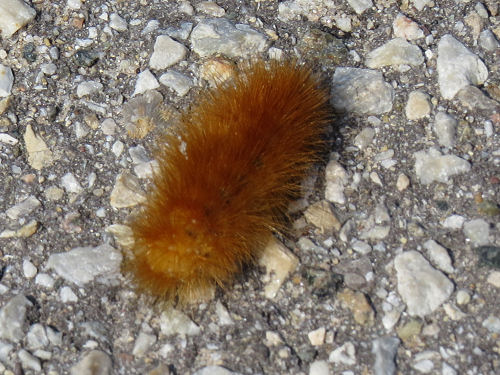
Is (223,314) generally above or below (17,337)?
above

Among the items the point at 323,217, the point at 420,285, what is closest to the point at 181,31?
the point at 323,217

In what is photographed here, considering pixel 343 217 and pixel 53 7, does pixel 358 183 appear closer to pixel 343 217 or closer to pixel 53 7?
pixel 343 217

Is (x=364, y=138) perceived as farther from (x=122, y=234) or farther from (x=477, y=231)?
(x=122, y=234)

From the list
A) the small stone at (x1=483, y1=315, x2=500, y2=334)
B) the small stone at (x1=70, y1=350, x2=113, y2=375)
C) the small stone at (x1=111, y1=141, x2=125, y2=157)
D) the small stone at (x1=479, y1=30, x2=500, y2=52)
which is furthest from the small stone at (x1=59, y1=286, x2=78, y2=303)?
the small stone at (x1=479, y1=30, x2=500, y2=52)

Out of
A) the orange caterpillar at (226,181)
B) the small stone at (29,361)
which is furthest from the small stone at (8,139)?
the small stone at (29,361)

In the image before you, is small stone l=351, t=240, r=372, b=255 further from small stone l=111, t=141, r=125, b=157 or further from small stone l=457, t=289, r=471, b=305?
small stone l=111, t=141, r=125, b=157

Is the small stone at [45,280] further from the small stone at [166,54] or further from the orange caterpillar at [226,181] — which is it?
the small stone at [166,54]

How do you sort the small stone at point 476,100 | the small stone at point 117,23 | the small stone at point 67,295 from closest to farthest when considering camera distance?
1. the small stone at point 67,295
2. the small stone at point 476,100
3. the small stone at point 117,23

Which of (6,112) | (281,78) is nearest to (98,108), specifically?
(6,112)
